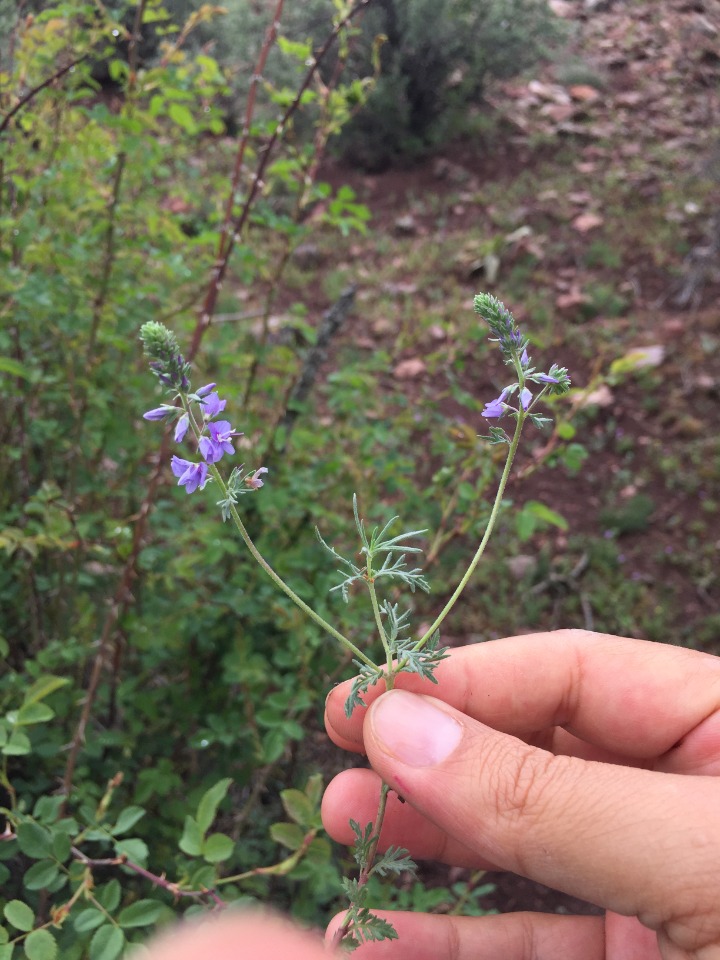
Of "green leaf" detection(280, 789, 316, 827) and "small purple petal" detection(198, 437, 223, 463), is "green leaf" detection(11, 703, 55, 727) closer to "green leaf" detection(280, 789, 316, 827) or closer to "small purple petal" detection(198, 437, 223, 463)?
"green leaf" detection(280, 789, 316, 827)

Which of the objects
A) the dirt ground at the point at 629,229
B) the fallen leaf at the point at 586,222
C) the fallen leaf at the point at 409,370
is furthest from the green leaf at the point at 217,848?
the fallen leaf at the point at 586,222

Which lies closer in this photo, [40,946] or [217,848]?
[40,946]

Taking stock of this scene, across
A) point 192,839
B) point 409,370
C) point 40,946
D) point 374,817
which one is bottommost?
point 409,370

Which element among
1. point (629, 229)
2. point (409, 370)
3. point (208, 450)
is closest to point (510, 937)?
point (208, 450)

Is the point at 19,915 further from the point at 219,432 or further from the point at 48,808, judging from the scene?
the point at 219,432

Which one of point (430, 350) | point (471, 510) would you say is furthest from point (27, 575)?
point (430, 350)

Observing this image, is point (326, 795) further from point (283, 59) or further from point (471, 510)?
point (283, 59)

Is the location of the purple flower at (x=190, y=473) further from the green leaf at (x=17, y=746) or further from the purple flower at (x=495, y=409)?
the green leaf at (x=17, y=746)
